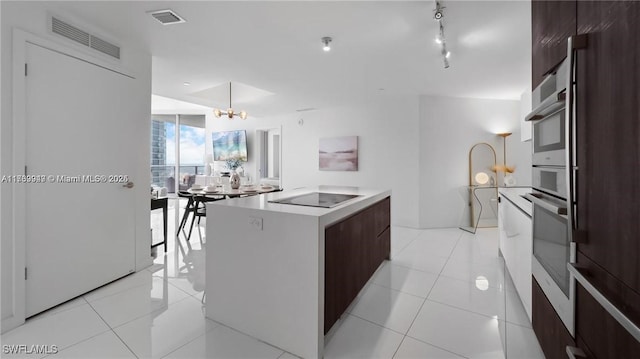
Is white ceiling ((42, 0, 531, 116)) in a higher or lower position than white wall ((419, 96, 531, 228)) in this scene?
higher

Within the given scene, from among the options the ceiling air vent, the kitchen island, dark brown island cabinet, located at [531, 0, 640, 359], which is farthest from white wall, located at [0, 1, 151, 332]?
dark brown island cabinet, located at [531, 0, 640, 359]

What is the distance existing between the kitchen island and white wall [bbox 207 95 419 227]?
334cm

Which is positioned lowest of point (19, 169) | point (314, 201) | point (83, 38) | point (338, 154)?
point (314, 201)

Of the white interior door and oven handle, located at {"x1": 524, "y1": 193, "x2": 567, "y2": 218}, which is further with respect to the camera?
the white interior door

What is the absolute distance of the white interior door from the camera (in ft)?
6.75

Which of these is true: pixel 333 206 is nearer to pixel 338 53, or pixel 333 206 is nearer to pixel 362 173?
pixel 338 53

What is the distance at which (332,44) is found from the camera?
112 inches

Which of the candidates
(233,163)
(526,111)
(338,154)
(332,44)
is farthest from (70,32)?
(233,163)

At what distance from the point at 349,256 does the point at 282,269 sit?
0.55 metres

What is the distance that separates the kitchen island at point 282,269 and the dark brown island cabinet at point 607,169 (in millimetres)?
1118

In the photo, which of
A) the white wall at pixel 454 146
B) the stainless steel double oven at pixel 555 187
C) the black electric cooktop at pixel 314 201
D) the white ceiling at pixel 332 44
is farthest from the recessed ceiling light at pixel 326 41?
the white wall at pixel 454 146

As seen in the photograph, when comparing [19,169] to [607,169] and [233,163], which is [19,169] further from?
[233,163]

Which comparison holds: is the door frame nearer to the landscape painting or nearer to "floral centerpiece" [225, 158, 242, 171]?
the landscape painting

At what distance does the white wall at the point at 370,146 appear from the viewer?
5129mm
